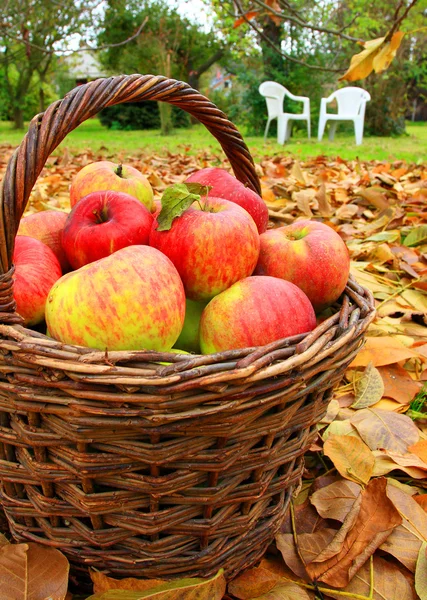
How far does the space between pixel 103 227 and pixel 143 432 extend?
1.71ft

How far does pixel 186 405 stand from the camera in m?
0.72

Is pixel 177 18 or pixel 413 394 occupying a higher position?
pixel 177 18

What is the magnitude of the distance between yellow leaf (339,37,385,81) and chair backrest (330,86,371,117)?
11.7 meters

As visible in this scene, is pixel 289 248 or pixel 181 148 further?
pixel 181 148

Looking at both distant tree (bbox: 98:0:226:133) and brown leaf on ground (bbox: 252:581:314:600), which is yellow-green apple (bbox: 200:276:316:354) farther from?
distant tree (bbox: 98:0:226:133)

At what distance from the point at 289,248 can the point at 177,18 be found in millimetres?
20384

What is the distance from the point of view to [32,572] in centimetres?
87

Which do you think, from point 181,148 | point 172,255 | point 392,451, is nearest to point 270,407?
point 172,255

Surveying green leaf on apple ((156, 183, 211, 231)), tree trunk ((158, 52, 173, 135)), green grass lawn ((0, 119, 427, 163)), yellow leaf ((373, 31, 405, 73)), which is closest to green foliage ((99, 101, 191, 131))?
tree trunk ((158, 52, 173, 135))

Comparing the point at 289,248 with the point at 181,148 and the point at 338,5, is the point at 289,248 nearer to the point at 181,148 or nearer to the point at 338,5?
the point at 181,148

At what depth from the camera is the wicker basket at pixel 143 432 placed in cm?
72

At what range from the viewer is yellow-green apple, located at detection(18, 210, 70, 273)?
1.28 meters

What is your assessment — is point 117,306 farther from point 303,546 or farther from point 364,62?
point 364,62

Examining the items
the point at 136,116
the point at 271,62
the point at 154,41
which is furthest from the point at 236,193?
the point at 154,41
